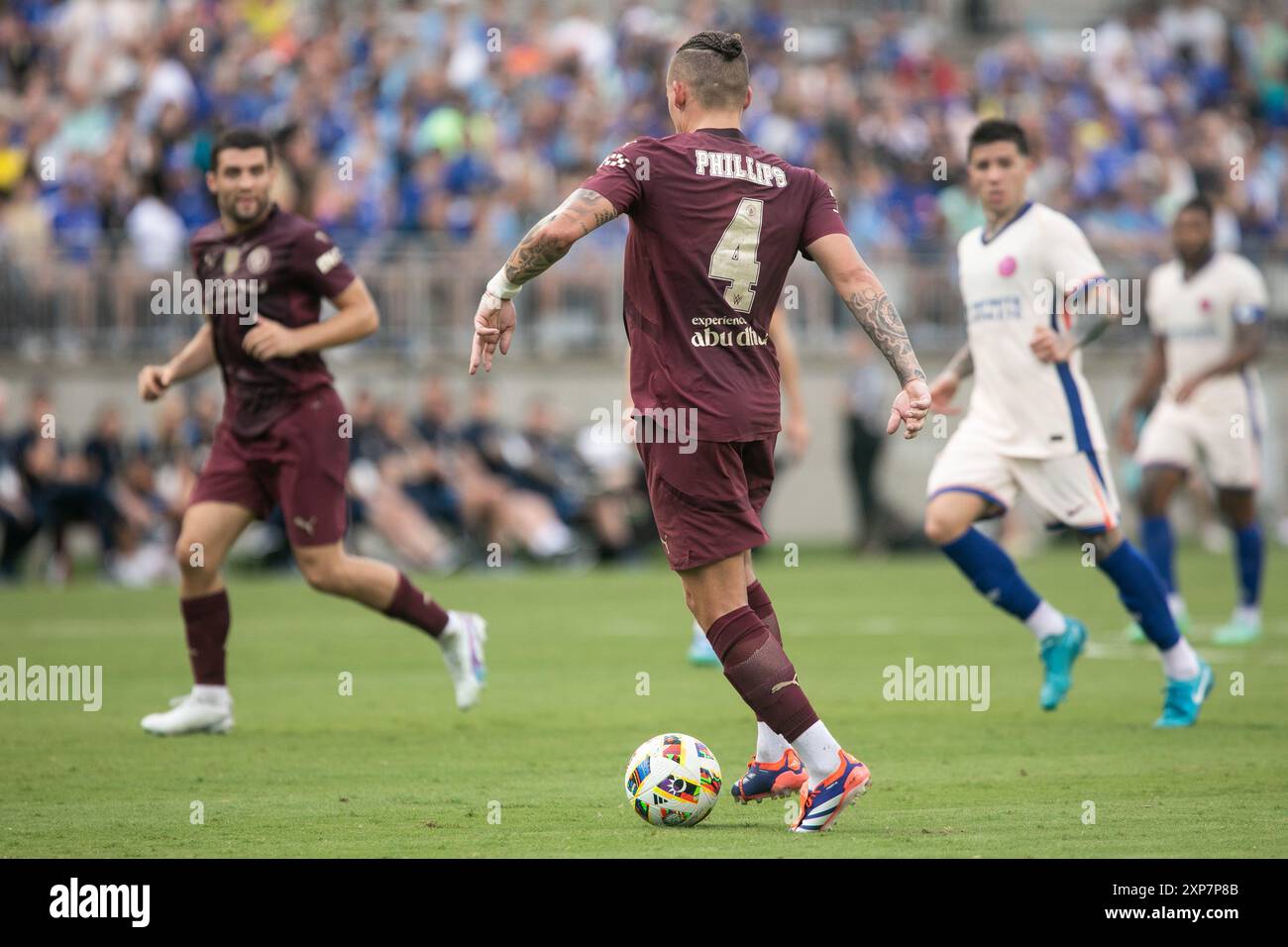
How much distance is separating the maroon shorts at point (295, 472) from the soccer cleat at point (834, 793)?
11.9 ft

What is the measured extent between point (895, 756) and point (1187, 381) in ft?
19.9

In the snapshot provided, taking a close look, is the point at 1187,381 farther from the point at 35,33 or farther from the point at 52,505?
the point at 35,33

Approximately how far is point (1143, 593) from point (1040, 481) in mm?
785

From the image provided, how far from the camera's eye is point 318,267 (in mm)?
9617

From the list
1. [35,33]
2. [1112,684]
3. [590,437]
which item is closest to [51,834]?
[1112,684]

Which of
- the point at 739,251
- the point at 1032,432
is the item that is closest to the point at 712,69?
the point at 739,251

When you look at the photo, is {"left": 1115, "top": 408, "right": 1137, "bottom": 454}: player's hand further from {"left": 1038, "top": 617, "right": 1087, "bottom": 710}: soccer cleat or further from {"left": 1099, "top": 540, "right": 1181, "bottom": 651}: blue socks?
{"left": 1099, "top": 540, "right": 1181, "bottom": 651}: blue socks

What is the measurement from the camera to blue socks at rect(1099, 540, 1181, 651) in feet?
31.8

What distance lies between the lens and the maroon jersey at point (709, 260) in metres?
6.89

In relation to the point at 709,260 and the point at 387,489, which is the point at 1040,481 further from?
the point at 387,489

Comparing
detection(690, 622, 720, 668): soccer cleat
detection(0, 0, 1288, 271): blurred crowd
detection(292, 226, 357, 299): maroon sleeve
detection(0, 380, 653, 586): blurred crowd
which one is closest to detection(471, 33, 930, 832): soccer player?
detection(292, 226, 357, 299): maroon sleeve

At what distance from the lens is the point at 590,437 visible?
23.5 m

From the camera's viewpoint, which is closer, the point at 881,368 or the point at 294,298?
the point at 294,298

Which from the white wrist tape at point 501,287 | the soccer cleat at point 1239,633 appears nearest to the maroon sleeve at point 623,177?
the white wrist tape at point 501,287
